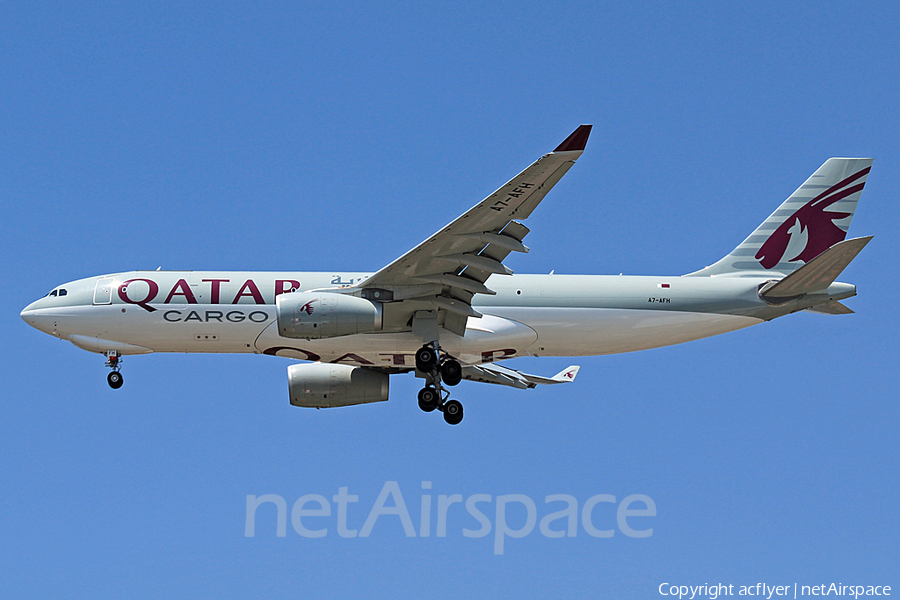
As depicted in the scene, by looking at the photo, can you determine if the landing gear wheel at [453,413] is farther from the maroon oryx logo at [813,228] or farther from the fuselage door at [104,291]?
the maroon oryx logo at [813,228]

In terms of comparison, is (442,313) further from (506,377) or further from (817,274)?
(817,274)

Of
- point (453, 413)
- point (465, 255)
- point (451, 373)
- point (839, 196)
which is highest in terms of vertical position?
point (839, 196)

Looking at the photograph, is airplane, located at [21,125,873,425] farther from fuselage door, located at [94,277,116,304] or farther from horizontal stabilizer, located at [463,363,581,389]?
horizontal stabilizer, located at [463,363,581,389]

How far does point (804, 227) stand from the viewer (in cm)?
3425

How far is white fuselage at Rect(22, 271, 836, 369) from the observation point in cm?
3102

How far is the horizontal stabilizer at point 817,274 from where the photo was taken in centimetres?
2797

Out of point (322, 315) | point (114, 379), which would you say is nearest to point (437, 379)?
point (322, 315)

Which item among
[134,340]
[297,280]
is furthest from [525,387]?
[134,340]

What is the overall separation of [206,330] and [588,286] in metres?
11.6

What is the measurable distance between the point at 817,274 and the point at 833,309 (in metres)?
1.86

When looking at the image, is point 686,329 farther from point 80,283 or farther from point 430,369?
point 80,283

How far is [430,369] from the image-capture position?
1147 inches

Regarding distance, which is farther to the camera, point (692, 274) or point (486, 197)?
point (692, 274)

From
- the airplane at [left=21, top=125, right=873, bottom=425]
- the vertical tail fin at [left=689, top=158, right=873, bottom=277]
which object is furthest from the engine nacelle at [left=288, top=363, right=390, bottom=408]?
the vertical tail fin at [left=689, top=158, right=873, bottom=277]
